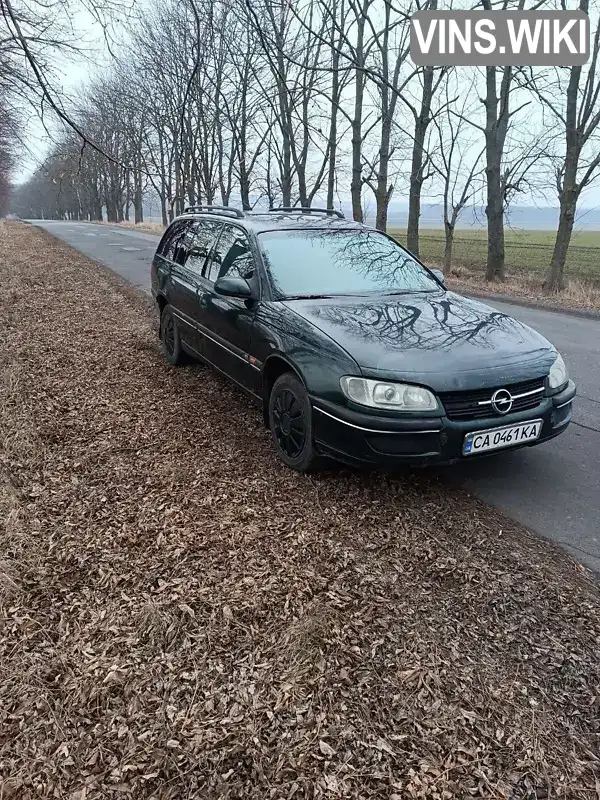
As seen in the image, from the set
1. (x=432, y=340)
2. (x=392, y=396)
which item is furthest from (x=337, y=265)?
(x=392, y=396)

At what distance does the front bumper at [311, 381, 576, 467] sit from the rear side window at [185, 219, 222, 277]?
277cm

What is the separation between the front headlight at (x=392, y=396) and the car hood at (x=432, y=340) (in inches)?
2.1

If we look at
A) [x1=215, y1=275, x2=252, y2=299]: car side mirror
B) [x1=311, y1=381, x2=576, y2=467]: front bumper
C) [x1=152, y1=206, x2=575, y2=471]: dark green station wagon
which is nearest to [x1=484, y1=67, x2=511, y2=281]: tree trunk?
[x1=152, y1=206, x2=575, y2=471]: dark green station wagon

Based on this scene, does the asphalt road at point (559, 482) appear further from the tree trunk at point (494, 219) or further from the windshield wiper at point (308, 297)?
the tree trunk at point (494, 219)

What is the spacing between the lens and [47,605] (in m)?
2.85

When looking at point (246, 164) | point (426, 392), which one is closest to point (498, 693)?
point (426, 392)

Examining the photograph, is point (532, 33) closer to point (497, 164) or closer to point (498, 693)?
point (497, 164)

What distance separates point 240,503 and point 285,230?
101 inches

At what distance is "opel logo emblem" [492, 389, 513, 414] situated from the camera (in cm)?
356

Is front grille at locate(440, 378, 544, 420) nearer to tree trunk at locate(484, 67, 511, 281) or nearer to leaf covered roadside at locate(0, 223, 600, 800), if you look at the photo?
leaf covered roadside at locate(0, 223, 600, 800)

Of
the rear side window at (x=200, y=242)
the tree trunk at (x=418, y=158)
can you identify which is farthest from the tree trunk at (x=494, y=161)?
the rear side window at (x=200, y=242)

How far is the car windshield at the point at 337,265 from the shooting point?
4.65 m

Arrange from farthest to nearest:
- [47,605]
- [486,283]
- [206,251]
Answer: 1. [486,283]
2. [206,251]
3. [47,605]

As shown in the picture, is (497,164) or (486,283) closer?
(486,283)
